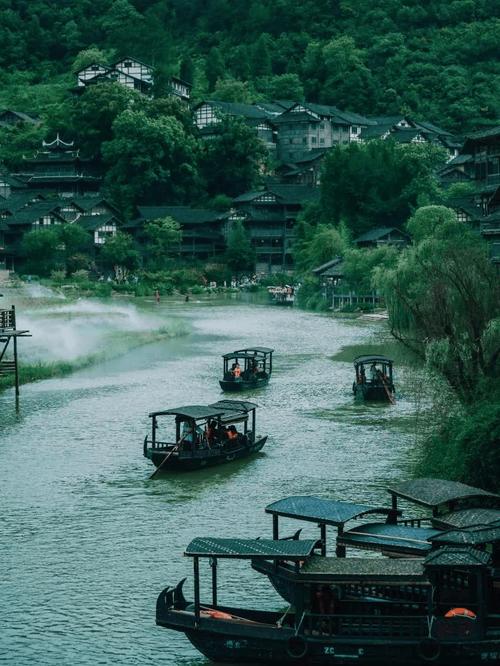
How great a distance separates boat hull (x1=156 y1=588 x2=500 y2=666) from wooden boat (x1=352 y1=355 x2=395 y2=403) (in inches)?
1005

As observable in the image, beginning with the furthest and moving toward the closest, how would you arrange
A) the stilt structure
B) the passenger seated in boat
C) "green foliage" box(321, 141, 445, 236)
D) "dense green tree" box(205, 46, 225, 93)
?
"dense green tree" box(205, 46, 225, 93)
"green foliage" box(321, 141, 445, 236)
the stilt structure
the passenger seated in boat

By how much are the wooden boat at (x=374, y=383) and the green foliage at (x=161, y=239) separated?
239 feet

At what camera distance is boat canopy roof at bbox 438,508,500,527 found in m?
23.0

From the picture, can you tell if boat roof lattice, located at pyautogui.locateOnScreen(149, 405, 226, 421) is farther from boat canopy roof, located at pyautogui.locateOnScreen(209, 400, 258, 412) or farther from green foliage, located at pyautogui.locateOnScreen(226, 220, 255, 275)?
green foliage, located at pyautogui.locateOnScreen(226, 220, 255, 275)

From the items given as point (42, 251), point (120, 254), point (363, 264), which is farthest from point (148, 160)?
point (363, 264)

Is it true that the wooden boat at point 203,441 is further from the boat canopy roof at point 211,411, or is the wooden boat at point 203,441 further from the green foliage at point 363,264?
the green foliage at point 363,264

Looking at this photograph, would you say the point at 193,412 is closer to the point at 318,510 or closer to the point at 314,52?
the point at 318,510

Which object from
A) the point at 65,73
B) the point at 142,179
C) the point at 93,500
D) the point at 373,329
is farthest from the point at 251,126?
the point at 93,500

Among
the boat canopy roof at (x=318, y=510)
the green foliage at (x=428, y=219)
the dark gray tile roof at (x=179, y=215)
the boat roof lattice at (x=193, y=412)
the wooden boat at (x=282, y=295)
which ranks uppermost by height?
the dark gray tile roof at (x=179, y=215)

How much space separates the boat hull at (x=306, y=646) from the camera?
20.6 meters

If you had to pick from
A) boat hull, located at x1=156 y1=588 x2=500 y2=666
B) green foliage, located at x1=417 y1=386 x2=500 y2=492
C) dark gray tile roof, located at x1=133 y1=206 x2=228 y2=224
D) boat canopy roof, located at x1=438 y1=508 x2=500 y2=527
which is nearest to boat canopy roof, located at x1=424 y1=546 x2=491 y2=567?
boat hull, located at x1=156 y1=588 x2=500 y2=666

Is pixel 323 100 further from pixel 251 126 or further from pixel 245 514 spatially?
pixel 245 514

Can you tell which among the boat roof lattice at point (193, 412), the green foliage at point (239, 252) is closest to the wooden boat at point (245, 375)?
the boat roof lattice at point (193, 412)

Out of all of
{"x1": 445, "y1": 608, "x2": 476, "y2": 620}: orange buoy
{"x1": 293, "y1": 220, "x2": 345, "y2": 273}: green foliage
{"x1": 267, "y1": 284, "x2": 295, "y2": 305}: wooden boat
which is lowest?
{"x1": 445, "y1": 608, "x2": 476, "y2": 620}: orange buoy
